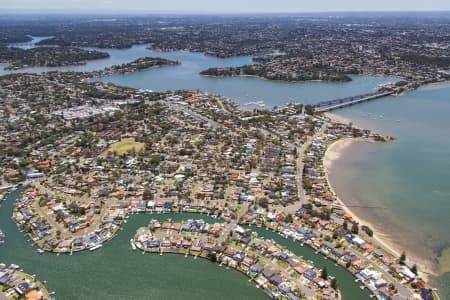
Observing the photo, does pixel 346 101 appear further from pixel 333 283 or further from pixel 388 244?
pixel 333 283

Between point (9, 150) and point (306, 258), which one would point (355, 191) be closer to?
point (306, 258)

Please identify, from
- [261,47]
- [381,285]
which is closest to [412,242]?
[381,285]

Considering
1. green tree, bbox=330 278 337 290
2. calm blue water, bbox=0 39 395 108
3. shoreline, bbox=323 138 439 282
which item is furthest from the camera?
calm blue water, bbox=0 39 395 108

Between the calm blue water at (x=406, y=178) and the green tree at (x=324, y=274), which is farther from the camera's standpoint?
the calm blue water at (x=406, y=178)

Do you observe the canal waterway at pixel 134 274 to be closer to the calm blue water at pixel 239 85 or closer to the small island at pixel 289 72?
the calm blue water at pixel 239 85

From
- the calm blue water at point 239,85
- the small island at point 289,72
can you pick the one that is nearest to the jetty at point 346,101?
the calm blue water at point 239,85

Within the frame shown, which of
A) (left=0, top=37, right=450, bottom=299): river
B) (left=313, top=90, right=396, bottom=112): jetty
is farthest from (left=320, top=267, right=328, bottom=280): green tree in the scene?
(left=313, top=90, right=396, bottom=112): jetty

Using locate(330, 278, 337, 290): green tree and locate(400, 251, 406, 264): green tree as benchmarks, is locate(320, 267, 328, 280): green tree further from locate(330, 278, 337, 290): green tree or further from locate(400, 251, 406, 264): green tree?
locate(400, 251, 406, 264): green tree

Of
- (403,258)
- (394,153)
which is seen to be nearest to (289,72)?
(394,153)
